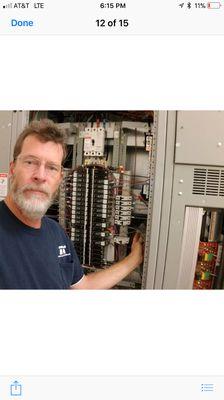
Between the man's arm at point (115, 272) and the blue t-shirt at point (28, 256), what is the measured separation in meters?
0.11

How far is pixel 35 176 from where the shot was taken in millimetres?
884

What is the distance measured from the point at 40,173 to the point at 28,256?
0.28 meters

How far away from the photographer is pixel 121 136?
1.12m

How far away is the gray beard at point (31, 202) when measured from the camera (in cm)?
88

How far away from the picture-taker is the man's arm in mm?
1055
